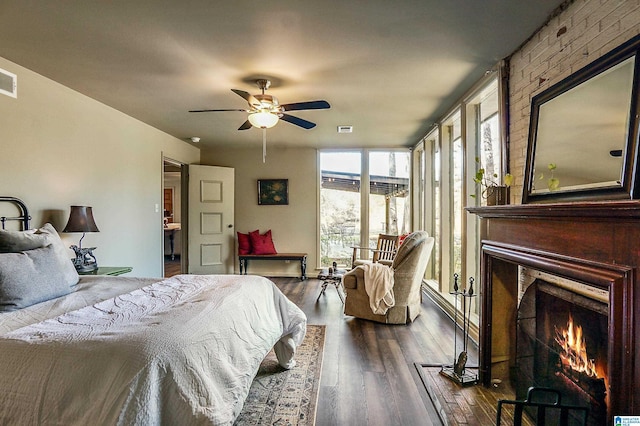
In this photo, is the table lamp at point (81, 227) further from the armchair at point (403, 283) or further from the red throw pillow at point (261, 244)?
the red throw pillow at point (261, 244)

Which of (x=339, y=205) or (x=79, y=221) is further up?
(x=339, y=205)

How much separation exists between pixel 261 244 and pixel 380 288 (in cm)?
321

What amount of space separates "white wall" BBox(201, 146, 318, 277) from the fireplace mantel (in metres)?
Answer: 4.55

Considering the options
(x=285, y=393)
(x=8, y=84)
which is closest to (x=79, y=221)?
(x=8, y=84)

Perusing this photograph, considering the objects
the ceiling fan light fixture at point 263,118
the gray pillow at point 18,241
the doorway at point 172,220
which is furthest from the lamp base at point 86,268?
the doorway at point 172,220

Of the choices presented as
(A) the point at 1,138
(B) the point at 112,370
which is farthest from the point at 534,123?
(A) the point at 1,138

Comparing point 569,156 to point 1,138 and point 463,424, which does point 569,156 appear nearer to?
point 463,424

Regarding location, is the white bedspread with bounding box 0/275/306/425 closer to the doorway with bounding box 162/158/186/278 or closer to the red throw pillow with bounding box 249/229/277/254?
the red throw pillow with bounding box 249/229/277/254

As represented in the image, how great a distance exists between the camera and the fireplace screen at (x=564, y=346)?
1.62 metres

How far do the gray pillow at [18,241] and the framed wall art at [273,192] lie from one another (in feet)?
14.4

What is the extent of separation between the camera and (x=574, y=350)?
181cm

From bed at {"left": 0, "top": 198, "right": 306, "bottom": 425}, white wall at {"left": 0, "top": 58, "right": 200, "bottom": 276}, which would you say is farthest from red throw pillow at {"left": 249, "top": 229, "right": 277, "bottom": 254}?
bed at {"left": 0, "top": 198, "right": 306, "bottom": 425}

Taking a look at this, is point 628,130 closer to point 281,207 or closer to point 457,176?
point 457,176

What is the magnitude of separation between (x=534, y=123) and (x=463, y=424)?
6.29ft
